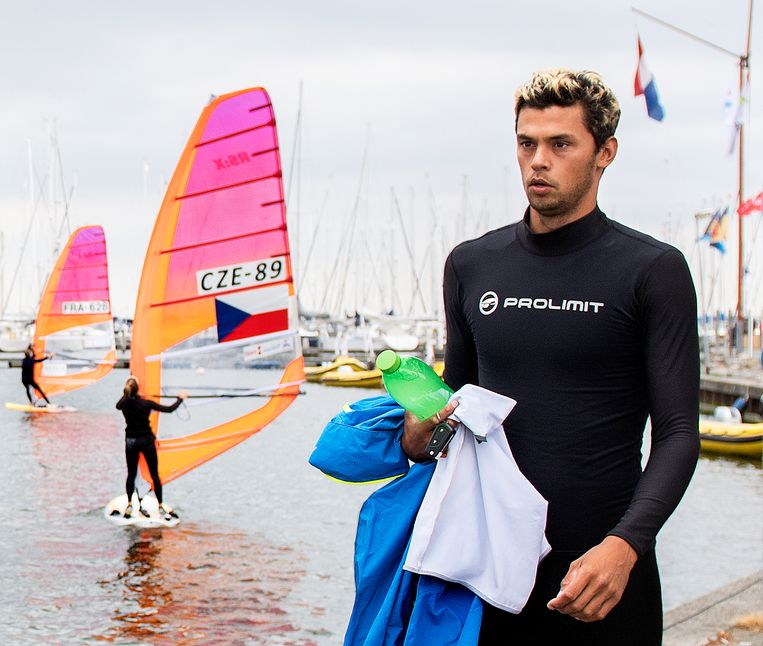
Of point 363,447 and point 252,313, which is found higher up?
point 363,447

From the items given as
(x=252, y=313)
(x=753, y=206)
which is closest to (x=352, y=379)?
(x=753, y=206)

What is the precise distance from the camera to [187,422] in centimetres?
1268

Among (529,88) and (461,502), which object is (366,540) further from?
(529,88)

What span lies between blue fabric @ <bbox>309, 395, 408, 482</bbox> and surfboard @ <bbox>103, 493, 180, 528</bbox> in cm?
1108

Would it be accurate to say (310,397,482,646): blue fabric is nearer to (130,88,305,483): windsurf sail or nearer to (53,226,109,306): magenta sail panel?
(130,88,305,483): windsurf sail

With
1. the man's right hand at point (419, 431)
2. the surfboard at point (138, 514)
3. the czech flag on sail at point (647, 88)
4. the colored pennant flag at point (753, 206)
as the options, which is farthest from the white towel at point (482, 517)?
the colored pennant flag at point (753, 206)

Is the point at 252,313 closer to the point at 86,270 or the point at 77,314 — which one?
the point at 77,314

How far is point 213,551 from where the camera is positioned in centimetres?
1173

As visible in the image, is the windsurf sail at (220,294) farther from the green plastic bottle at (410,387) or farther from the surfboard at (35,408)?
the surfboard at (35,408)

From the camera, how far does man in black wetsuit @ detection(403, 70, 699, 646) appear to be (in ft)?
7.13

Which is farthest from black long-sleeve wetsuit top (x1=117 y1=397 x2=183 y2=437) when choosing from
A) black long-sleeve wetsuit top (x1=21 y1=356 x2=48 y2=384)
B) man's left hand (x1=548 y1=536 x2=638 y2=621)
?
black long-sleeve wetsuit top (x1=21 y1=356 x2=48 y2=384)

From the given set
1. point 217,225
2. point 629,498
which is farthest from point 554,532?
point 217,225

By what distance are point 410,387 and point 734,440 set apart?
19.9 m

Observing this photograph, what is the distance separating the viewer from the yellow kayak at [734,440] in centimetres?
2088
